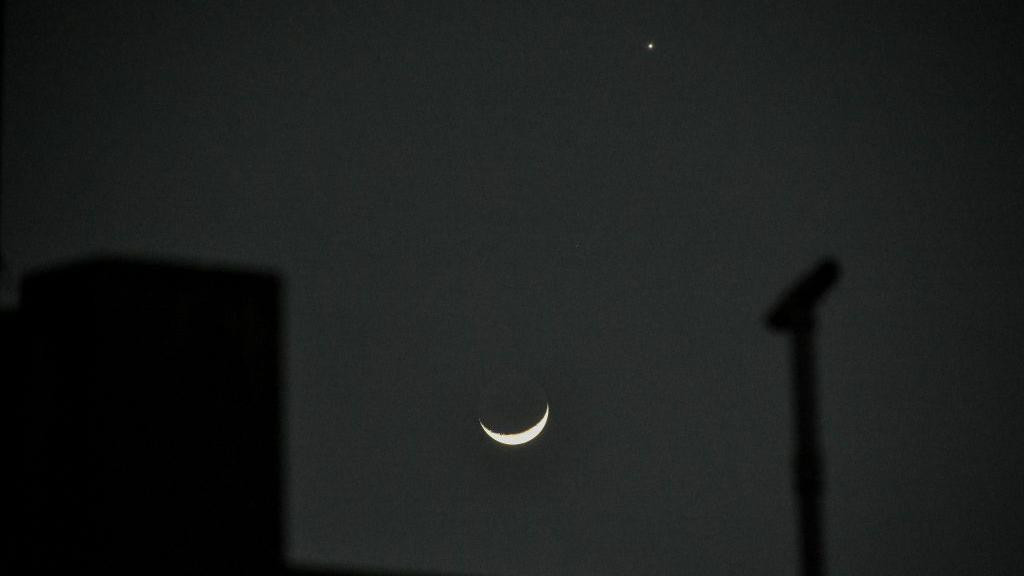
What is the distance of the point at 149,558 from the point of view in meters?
1.42

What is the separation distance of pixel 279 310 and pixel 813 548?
284 cm

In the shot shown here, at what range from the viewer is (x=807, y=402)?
3.92 meters

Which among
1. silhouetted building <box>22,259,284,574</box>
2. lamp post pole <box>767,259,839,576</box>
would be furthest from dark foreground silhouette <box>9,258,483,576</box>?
lamp post pole <box>767,259,839,576</box>

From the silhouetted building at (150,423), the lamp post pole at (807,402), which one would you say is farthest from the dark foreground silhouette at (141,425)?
the lamp post pole at (807,402)

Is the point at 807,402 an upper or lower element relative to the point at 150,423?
upper

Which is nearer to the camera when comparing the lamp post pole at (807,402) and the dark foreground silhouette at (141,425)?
the dark foreground silhouette at (141,425)

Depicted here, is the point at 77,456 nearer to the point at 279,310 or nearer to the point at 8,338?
the point at 8,338

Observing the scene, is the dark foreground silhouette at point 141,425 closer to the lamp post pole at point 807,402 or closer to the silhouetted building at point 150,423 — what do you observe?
the silhouetted building at point 150,423

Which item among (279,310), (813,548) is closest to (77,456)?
(279,310)

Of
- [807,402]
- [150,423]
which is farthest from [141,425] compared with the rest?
[807,402]

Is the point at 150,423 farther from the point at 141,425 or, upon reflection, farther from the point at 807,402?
the point at 807,402

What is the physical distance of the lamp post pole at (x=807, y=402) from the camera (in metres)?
3.78

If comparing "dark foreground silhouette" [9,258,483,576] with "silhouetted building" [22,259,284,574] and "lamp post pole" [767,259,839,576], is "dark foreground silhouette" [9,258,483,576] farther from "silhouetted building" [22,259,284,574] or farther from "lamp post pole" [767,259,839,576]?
"lamp post pole" [767,259,839,576]

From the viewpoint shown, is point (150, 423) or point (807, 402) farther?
point (807, 402)
